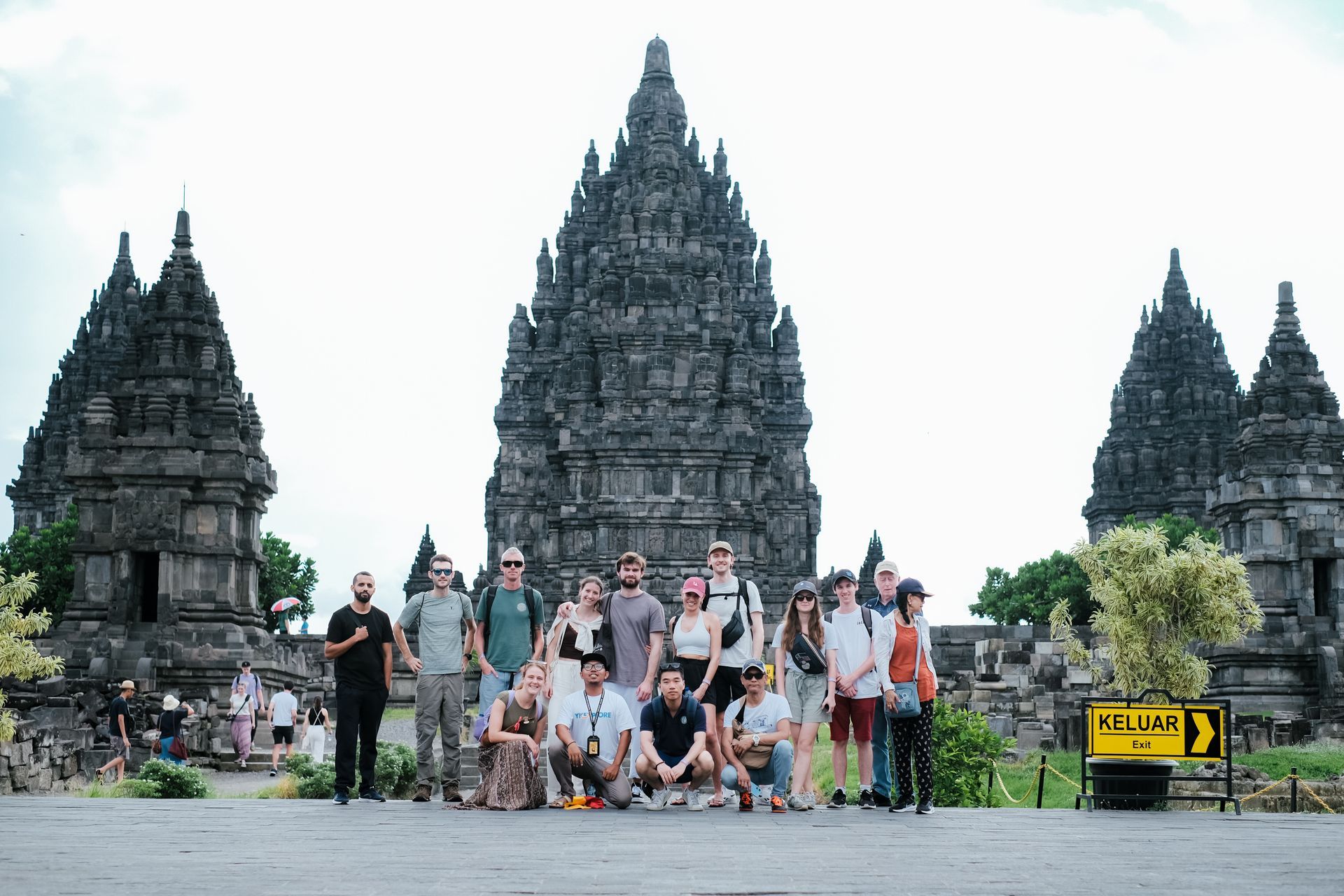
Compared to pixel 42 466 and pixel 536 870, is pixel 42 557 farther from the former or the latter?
pixel 536 870

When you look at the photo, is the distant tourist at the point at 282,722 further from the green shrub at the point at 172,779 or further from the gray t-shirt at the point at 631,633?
the gray t-shirt at the point at 631,633

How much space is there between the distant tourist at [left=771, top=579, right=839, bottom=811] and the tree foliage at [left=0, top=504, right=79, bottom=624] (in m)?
47.4

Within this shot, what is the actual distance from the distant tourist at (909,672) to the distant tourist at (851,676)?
18 cm

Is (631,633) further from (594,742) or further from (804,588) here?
(804,588)

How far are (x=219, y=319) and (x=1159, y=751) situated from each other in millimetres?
29263

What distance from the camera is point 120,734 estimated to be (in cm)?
2673

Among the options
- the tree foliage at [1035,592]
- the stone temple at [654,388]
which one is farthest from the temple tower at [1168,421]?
the stone temple at [654,388]

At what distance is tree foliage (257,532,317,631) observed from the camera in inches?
2606

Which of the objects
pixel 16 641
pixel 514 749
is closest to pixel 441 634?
pixel 514 749

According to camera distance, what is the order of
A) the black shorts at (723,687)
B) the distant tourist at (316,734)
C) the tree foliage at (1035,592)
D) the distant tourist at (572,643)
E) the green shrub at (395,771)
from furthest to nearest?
the tree foliage at (1035,592) → the distant tourist at (316,734) → the green shrub at (395,771) → the distant tourist at (572,643) → the black shorts at (723,687)

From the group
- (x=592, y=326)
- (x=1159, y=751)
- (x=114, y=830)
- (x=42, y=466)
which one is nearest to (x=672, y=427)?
(x=592, y=326)

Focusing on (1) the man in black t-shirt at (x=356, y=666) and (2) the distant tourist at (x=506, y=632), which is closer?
(1) the man in black t-shirt at (x=356, y=666)

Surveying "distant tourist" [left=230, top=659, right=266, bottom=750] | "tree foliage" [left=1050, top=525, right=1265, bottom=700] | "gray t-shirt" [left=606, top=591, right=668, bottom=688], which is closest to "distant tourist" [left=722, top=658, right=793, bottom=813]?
"gray t-shirt" [left=606, top=591, right=668, bottom=688]

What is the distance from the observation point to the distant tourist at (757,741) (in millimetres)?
13859
